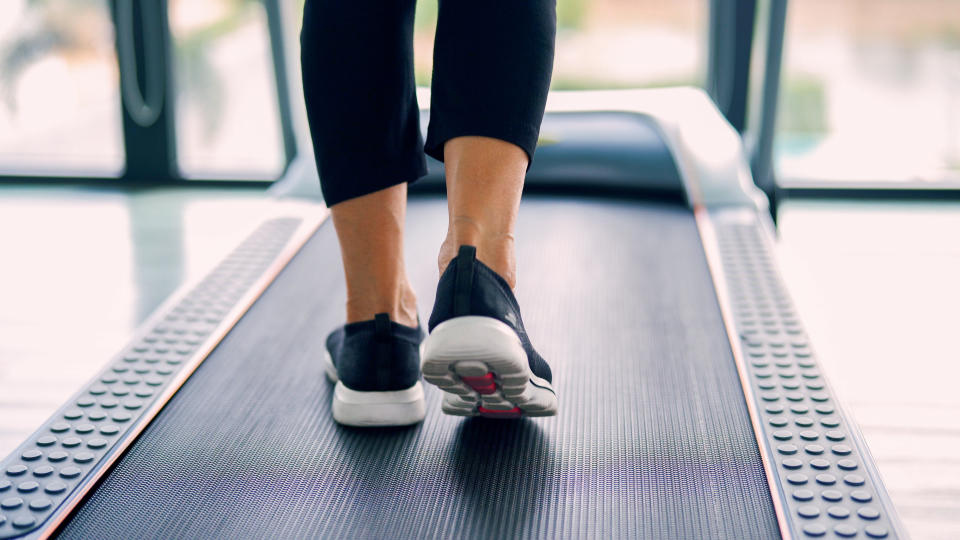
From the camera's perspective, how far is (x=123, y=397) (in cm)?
123

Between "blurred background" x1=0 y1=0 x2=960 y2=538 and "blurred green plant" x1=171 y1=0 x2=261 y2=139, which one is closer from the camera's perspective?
"blurred background" x1=0 y1=0 x2=960 y2=538

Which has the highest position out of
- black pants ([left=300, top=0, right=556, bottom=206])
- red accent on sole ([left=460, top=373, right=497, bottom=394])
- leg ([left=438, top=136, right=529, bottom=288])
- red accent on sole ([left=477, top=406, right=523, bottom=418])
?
black pants ([left=300, top=0, right=556, bottom=206])

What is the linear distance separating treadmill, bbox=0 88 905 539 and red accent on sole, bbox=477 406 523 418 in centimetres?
3

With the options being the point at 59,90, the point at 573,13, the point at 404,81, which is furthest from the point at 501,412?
the point at 59,90

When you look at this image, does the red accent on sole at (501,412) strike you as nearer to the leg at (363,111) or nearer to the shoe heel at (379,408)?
the shoe heel at (379,408)

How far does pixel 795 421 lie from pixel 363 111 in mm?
647

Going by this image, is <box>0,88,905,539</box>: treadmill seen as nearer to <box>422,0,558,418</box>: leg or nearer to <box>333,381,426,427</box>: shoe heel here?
<box>333,381,426,427</box>: shoe heel

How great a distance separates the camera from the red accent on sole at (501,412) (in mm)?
1045

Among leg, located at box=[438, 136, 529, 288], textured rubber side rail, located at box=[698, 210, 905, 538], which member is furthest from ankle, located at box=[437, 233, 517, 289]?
textured rubber side rail, located at box=[698, 210, 905, 538]

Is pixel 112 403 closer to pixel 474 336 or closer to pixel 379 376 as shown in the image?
pixel 379 376

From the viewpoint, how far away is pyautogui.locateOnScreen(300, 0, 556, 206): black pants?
0.92 meters

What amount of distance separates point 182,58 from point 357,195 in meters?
2.14

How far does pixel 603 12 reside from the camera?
105 inches

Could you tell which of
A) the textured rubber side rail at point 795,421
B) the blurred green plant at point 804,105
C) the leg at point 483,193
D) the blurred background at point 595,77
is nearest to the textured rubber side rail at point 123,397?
the leg at point 483,193
